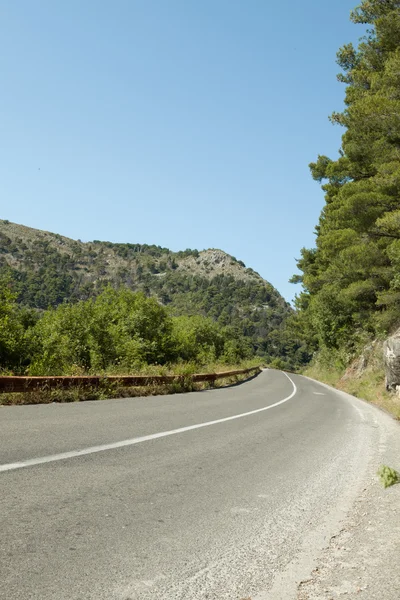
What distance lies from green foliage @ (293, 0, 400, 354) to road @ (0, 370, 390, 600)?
1347 centimetres

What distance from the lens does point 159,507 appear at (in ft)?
13.1

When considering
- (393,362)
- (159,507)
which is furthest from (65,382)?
(393,362)

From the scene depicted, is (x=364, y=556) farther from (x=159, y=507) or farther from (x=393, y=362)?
(x=393, y=362)

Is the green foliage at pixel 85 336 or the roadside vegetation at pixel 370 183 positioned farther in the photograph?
the roadside vegetation at pixel 370 183

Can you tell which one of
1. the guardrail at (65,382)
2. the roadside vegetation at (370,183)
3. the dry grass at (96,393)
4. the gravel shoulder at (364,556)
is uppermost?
the roadside vegetation at (370,183)

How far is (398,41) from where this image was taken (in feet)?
63.5

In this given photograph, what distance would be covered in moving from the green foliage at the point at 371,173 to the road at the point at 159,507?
530 inches

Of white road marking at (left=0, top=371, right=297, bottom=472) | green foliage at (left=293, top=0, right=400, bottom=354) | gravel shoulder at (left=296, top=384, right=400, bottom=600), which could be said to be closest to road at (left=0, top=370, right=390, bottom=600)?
white road marking at (left=0, top=371, right=297, bottom=472)

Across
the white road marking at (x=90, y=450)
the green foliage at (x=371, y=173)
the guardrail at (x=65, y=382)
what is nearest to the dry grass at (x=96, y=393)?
the guardrail at (x=65, y=382)

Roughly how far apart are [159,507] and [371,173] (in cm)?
2475

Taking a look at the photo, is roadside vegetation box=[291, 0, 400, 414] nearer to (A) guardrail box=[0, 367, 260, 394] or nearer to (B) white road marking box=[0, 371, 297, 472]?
(A) guardrail box=[0, 367, 260, 394]

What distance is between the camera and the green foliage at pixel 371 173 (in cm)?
1753

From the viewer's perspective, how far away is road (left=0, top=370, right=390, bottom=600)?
2676mm

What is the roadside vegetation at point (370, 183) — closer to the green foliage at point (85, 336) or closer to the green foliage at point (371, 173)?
the green foliage at point (371, 173)
